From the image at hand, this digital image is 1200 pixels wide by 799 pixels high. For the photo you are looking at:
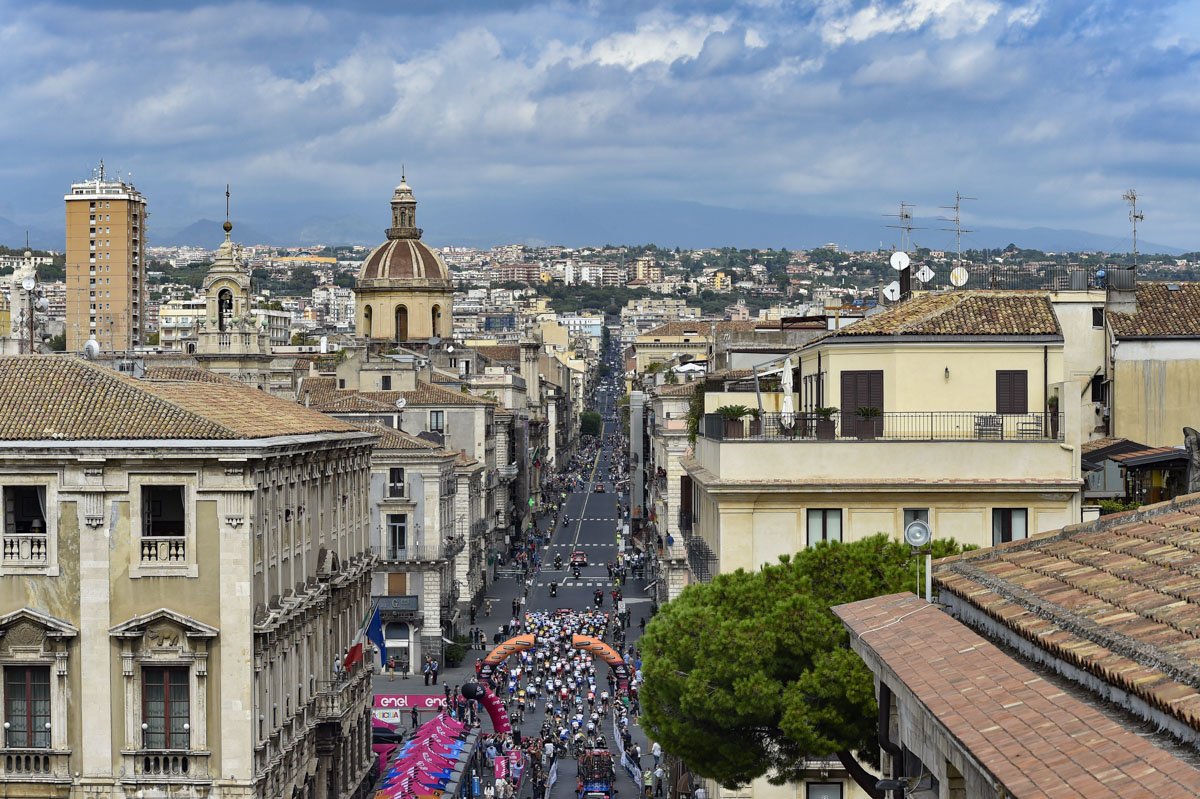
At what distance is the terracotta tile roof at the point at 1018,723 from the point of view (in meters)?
11.9

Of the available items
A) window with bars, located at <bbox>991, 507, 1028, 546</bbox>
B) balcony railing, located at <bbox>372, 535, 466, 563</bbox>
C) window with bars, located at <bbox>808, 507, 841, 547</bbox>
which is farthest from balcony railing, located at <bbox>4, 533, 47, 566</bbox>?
balcony railing, located at <bbox>372, 535, 466, 563</bbox>

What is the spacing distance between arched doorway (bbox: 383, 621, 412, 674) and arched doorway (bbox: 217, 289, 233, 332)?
22.7m

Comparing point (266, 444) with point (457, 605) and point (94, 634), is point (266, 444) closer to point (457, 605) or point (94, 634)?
Result: point (94, 634)

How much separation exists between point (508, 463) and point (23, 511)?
92.0m

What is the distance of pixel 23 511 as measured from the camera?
37.6m

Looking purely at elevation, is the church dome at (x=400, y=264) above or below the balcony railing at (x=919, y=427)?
above

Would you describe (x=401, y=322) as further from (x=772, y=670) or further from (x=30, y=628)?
(x=772, y=670)

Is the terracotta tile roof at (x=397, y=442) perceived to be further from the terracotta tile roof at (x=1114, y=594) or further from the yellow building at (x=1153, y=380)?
the terracotta tile roof at (x=1114, y=594)

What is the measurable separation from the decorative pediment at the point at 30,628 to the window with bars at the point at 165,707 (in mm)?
1774

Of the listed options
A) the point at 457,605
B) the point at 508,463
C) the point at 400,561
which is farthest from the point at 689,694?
the point at 508,463

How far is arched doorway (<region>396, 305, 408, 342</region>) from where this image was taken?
14450 cm

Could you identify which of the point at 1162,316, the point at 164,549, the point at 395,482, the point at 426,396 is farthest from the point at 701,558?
the point at 426,396

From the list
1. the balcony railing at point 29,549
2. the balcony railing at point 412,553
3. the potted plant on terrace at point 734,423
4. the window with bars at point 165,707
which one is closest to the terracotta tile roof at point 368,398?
the balcony railing at point 412,553

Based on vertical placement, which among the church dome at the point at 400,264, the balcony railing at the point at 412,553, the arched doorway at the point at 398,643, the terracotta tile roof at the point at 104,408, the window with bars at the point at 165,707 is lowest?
the arched doorway at the point at 398,643
